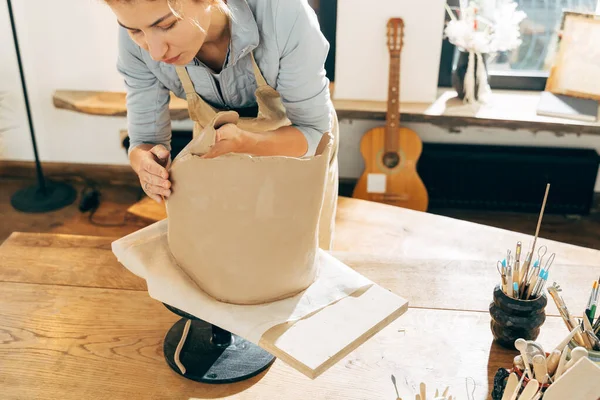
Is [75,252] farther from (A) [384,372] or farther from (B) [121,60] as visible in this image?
(A) [384,372]

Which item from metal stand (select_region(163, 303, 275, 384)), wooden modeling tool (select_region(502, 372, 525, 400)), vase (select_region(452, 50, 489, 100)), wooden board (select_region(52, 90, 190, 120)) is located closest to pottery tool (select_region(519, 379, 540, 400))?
wooden modeling tool (select_region(502, 372, 525, 400))

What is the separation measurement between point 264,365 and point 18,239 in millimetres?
749

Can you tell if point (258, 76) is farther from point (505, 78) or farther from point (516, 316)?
point (505, 78)

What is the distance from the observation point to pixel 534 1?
2.77 metres

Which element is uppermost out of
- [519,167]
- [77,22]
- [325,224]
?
[77,22]

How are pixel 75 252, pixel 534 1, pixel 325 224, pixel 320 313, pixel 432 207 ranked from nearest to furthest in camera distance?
pixel 320 313, pixel 75 252, pixel 325 224, pixel 534 1, pixel 432 207

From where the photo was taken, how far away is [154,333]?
1.16m

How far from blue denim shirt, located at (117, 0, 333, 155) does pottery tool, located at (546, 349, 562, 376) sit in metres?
0.62

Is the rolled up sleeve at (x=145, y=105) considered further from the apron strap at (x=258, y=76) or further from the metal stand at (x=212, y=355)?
the metal stand at (x=212, y=355)

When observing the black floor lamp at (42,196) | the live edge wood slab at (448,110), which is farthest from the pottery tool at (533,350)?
the black floor lamp at (42,196)

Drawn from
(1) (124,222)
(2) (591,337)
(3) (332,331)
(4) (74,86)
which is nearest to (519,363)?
(2) (591,337)

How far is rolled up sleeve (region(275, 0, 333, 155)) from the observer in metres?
1.22

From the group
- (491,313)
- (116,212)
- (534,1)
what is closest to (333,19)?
(534,1)

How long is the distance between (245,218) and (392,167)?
6.37 feet
